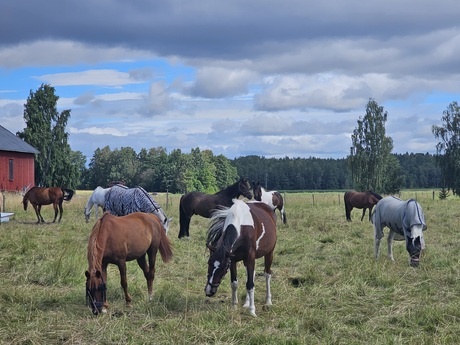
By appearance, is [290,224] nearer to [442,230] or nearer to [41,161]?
[442,230]

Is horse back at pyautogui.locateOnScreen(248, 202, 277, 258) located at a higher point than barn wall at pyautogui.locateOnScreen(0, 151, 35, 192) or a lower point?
lower

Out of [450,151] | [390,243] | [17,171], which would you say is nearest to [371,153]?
[450,151]

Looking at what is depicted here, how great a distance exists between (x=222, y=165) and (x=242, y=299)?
8893 cm

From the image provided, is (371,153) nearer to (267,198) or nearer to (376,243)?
(267,198)

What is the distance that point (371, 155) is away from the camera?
175 ft

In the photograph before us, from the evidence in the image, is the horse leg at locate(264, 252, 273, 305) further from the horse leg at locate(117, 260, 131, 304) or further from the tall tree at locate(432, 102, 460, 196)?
the tall tree at locate(432, 102, 460, 196)

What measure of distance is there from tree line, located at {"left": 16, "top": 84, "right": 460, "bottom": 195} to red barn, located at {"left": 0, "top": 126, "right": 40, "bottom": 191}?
28.3ft

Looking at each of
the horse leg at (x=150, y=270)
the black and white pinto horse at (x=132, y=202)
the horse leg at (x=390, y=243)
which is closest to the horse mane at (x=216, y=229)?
the horse leg at (x=150, y=270)

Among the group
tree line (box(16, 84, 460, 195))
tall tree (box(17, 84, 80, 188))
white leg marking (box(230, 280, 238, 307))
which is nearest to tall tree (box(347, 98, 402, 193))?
tree line (box(16, 84, 460, 195))

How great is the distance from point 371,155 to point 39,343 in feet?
166

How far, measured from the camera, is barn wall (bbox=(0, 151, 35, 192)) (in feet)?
116

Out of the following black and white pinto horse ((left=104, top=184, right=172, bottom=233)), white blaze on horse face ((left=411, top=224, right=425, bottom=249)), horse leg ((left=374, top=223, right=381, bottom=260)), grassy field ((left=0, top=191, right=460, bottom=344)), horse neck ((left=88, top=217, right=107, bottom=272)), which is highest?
black and white pinto horse ((left=104, top=184, right=172, bottom=233))

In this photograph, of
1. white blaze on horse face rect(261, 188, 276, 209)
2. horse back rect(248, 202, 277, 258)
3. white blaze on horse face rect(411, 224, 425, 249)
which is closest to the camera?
horse back rect(248, 202, 277, 258)

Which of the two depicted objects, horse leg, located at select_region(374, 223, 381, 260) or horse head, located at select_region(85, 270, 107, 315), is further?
horse leg, located at select_region(374, 223, 381, 260)
